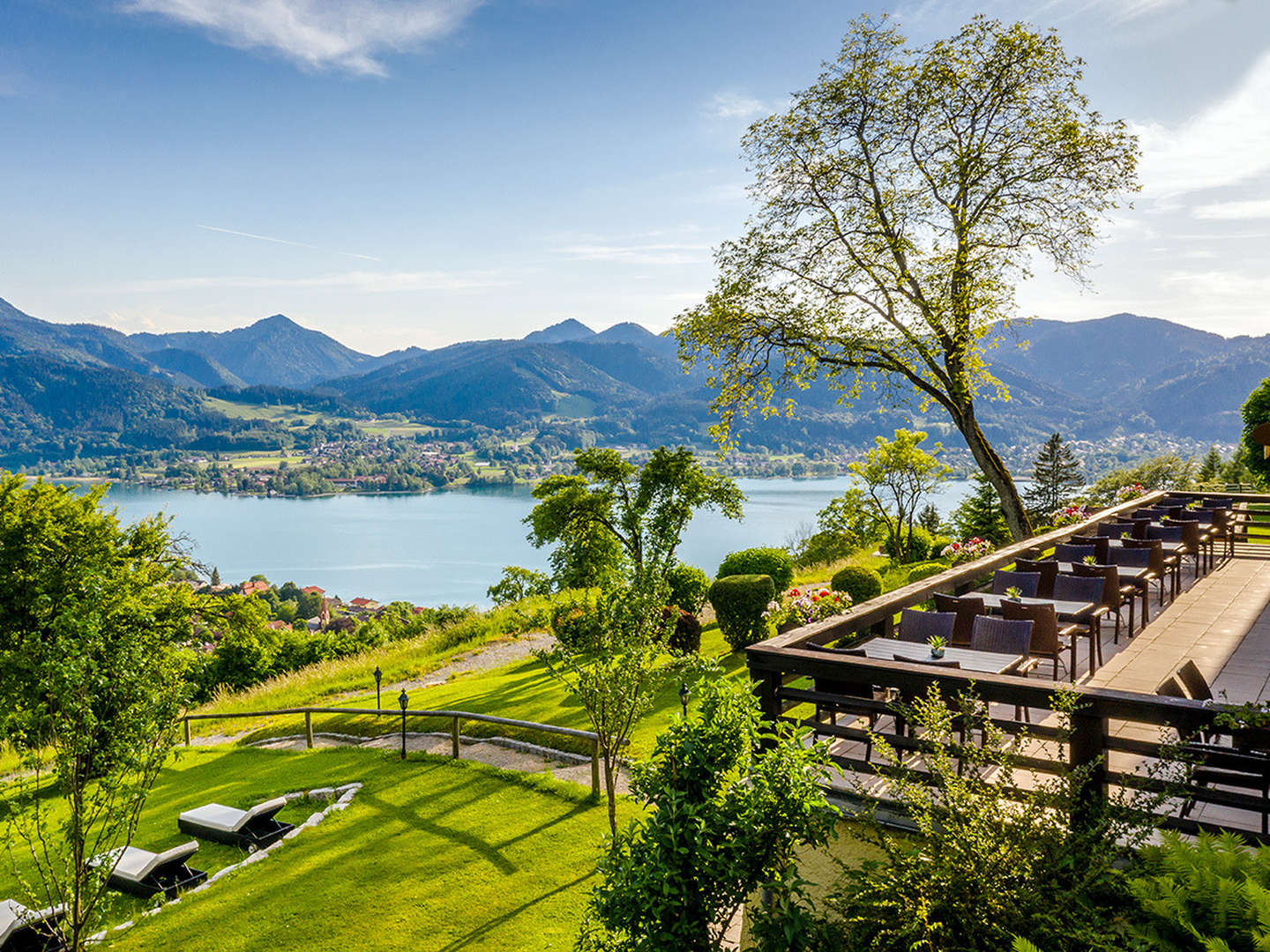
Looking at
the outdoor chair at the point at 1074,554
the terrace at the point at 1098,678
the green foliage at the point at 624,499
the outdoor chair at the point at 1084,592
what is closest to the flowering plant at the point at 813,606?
the terrace at the point at 1098,678

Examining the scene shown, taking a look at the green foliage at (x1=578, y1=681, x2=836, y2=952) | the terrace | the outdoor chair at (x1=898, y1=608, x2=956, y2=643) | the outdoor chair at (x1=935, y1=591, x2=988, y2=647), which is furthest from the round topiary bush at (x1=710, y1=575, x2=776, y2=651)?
the green foliage at (x1=578, y1=681, x2=836, y2=952)

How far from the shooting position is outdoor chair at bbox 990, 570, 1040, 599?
24.7 ft

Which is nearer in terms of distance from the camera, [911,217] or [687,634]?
[687,634]

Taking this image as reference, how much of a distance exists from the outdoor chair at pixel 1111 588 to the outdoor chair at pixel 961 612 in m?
1.46

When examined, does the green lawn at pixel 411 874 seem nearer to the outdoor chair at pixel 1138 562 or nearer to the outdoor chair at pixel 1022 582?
the outdoor chair at pixel 1022 582

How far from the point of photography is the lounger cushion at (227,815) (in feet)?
28.5

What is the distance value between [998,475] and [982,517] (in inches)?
737

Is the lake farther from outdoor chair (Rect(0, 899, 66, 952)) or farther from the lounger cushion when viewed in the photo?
outdoor chair (Rect(0, 899, 66, 952))

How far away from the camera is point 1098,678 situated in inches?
232

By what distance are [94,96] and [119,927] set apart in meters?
42.6

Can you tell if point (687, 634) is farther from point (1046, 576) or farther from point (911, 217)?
point (911, 217)

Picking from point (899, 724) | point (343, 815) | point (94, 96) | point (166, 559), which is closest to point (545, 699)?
point (343, 815)

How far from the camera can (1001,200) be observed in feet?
47.2

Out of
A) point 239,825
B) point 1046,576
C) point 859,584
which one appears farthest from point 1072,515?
point 239,825
